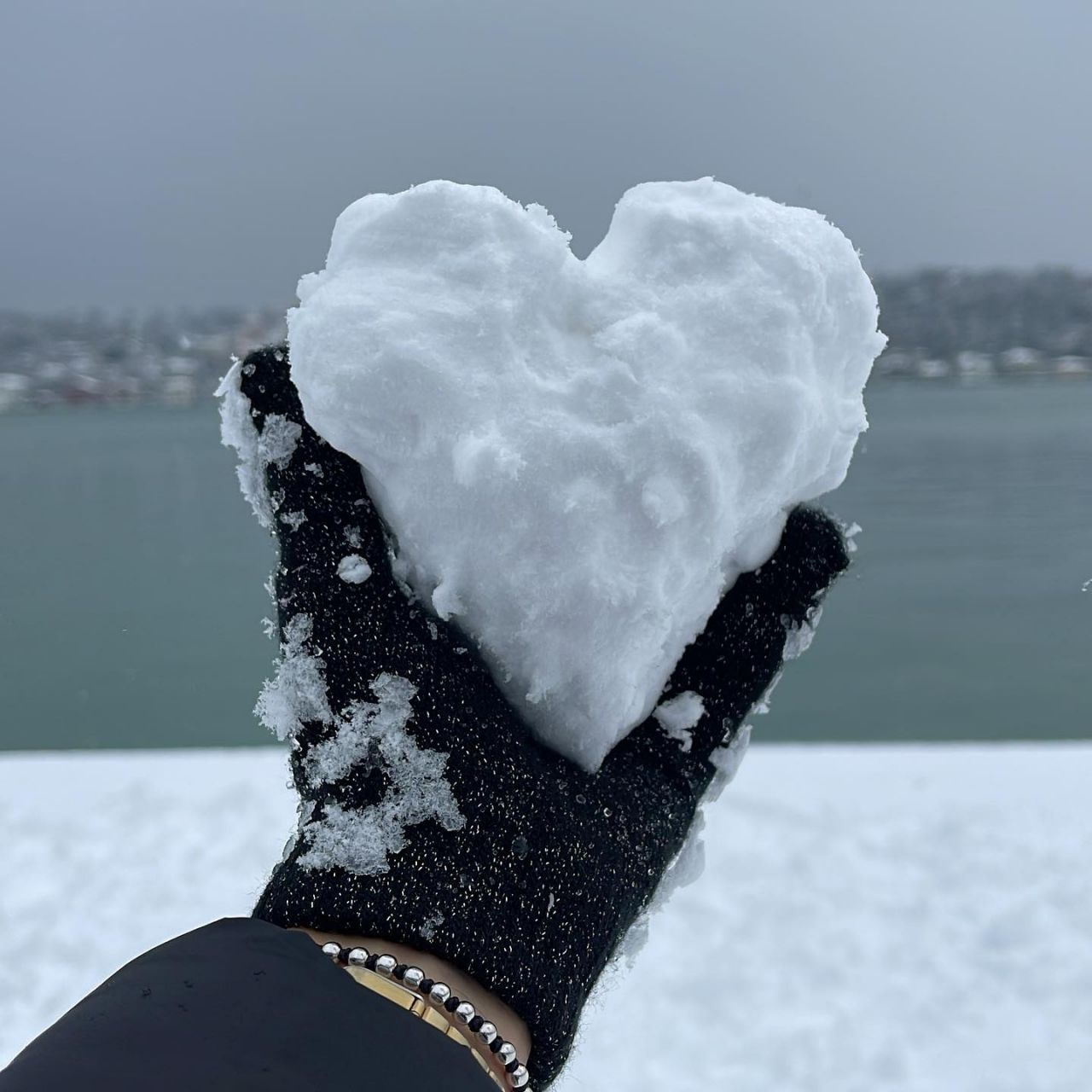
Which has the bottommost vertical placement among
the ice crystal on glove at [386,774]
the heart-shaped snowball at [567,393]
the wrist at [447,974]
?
the wrist at [447,974]

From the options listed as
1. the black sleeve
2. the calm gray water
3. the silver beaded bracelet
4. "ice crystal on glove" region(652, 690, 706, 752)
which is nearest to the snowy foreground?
"ice crystal on glove" region(652, 690, 706, 752)

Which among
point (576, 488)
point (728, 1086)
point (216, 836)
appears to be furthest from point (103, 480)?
point (576, 488)

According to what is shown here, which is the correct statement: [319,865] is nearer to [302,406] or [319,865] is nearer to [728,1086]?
[302,406]

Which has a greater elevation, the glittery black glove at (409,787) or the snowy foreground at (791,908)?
the glittery black glove at (409,787)

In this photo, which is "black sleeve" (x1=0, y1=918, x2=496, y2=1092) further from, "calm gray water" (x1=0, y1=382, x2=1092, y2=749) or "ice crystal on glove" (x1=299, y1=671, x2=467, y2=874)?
"calm gray water" (x1=0, y1=382, x2=1092, y2=749)

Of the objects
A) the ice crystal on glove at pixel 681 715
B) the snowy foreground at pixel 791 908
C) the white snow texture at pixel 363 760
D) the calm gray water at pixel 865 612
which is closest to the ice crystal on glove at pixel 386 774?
the white snow texture at pixel 363 760

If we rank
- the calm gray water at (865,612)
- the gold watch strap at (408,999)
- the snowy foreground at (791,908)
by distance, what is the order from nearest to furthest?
the gold watch strap at (408,999) < the snowy foreground at (791,908) < the calm gray water at (865,612)

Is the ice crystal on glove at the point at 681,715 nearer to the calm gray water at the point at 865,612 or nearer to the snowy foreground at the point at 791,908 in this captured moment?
the snowy foreground at the point at 791,908
